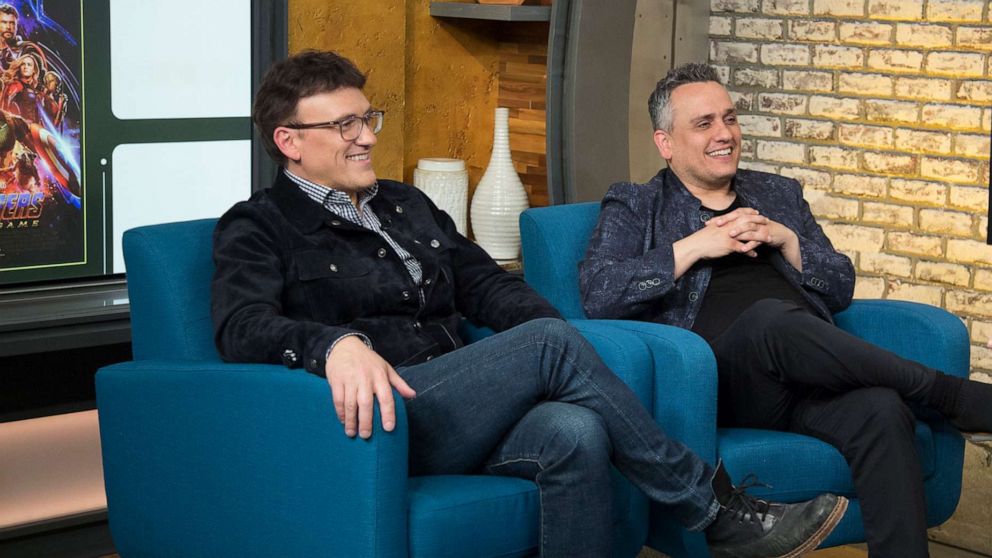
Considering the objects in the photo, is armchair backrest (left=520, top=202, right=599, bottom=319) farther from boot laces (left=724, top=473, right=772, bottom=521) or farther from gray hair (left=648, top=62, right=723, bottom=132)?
boot laces (left=724, top=473, right=772, bottom=521)

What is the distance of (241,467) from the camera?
2.29 m

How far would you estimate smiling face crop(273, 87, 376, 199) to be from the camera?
8.42ft

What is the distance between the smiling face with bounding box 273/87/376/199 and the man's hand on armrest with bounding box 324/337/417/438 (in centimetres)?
55

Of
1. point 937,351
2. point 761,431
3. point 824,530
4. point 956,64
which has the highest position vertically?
point 956,64

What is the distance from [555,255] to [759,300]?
0.47 m

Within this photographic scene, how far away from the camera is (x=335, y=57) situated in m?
2.63

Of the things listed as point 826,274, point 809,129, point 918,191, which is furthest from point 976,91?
point 826,274

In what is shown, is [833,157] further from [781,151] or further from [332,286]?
[332,286]

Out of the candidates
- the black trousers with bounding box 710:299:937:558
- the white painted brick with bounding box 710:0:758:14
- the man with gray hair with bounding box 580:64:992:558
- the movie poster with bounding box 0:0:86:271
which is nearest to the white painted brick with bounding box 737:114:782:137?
the white painted brick with bounding box 710:0:758:14

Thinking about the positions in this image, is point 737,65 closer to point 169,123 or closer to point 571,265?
point 571,265

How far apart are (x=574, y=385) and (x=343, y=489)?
1.53 feet

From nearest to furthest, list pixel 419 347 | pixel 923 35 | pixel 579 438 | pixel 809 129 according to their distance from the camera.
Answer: pixel 579 438 < pixel 419 347 < pixel 923 35 < pixel 809 129

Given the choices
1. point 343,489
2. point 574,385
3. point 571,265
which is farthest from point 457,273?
point 343,489

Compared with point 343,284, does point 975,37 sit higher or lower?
higher
